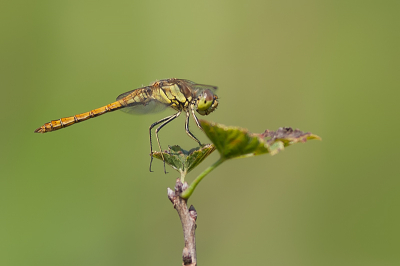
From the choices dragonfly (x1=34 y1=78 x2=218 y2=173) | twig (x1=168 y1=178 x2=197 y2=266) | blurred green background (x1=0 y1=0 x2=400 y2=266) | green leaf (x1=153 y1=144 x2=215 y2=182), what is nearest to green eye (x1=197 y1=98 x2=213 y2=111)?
dragonfly (x1=34 y1=78 x2=218 y2=173)

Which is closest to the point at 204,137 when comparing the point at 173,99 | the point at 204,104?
the point at 173,99

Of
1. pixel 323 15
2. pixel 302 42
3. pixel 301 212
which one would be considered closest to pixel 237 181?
pixel 301 212

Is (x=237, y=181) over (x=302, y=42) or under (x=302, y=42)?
under

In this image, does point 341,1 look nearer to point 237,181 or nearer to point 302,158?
point 302,158

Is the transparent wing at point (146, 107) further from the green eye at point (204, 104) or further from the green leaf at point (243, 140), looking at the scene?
the green leaf at point (243, 140)

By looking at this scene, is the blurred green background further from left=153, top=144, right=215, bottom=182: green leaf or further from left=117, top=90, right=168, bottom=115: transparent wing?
left=153, top=144, right=215, bottom=182: green leaf

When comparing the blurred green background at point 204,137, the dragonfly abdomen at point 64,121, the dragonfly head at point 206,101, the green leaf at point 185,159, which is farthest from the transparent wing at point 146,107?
the blurred green background at point 204,137
